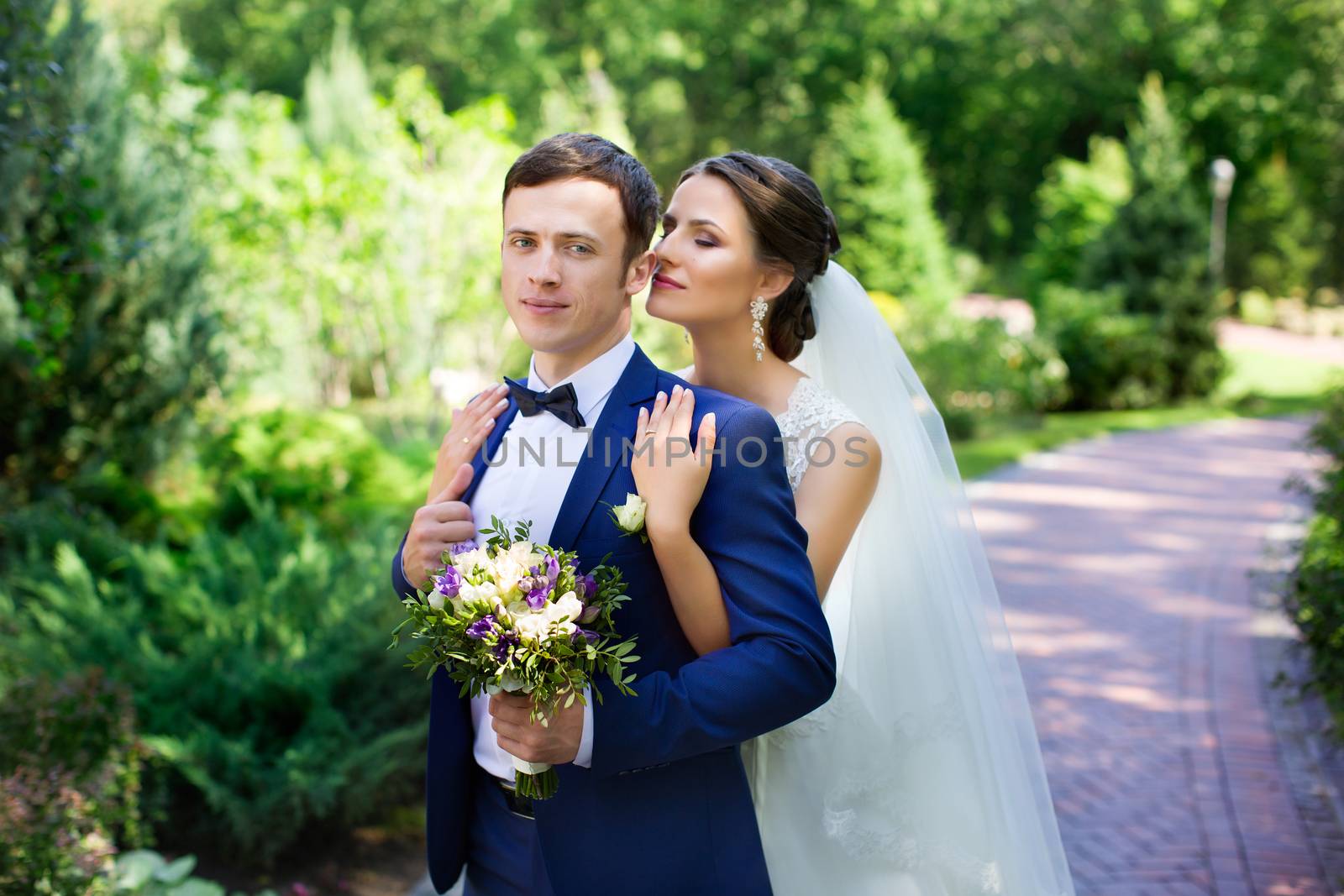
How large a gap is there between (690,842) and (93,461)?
6.62 metres

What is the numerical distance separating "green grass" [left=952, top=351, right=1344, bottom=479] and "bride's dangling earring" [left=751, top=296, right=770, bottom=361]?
10843 mm

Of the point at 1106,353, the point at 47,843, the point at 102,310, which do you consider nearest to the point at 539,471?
the point at 47,843

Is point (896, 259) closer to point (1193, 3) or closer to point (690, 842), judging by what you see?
point (1193, 3)

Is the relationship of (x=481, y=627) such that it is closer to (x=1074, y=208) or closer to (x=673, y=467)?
(x=673, y=467)

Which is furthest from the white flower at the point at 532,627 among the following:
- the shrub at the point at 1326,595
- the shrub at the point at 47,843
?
the shrub at the point at 1326,595

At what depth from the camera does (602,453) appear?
1.93m

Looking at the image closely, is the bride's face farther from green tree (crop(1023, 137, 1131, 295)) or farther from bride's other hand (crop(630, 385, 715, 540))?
green tree (crop(1023, 137, 1131, 295))

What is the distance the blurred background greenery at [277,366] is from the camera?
13.4ft

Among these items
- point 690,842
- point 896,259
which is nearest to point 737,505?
point 690,842

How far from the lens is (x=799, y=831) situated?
2430mm

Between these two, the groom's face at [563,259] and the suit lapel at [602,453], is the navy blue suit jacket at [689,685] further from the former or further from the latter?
the groom's face at [563,259]

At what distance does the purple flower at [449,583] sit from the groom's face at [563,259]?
504 mm

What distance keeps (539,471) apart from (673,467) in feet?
1.23

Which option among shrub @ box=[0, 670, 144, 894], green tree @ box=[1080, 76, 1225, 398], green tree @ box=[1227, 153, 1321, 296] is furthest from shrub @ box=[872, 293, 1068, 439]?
green tree @ box=[1227, 153, 1321, 296]
